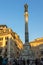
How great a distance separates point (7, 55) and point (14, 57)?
4.09 m

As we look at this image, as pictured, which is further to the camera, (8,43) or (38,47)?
(38,47)

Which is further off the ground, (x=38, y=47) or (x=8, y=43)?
(x=8, y=43)

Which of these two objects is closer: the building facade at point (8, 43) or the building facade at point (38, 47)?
the building facade at point (8, 43)

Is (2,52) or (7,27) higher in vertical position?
(7,27)

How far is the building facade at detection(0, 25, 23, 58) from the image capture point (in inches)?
4173

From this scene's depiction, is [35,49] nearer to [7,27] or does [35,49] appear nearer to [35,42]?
[35,42]

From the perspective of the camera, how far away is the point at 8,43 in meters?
108

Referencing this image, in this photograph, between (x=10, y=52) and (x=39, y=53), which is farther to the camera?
(x=39, y=53)

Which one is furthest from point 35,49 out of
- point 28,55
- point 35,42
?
point 28,55

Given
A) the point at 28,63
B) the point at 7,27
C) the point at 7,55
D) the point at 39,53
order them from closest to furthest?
the point at 28,63 < the point at 7,55 < the point at 39,53 < the point at 7,27

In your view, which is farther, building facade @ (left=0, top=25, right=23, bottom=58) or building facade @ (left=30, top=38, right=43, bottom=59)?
building facade @ (left=30, top=38, right=43, bottom=59)

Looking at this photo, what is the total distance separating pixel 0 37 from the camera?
111 meters

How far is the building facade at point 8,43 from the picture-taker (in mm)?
106000

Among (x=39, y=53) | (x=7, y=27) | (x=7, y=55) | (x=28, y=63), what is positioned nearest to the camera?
(x=28, y=63)
